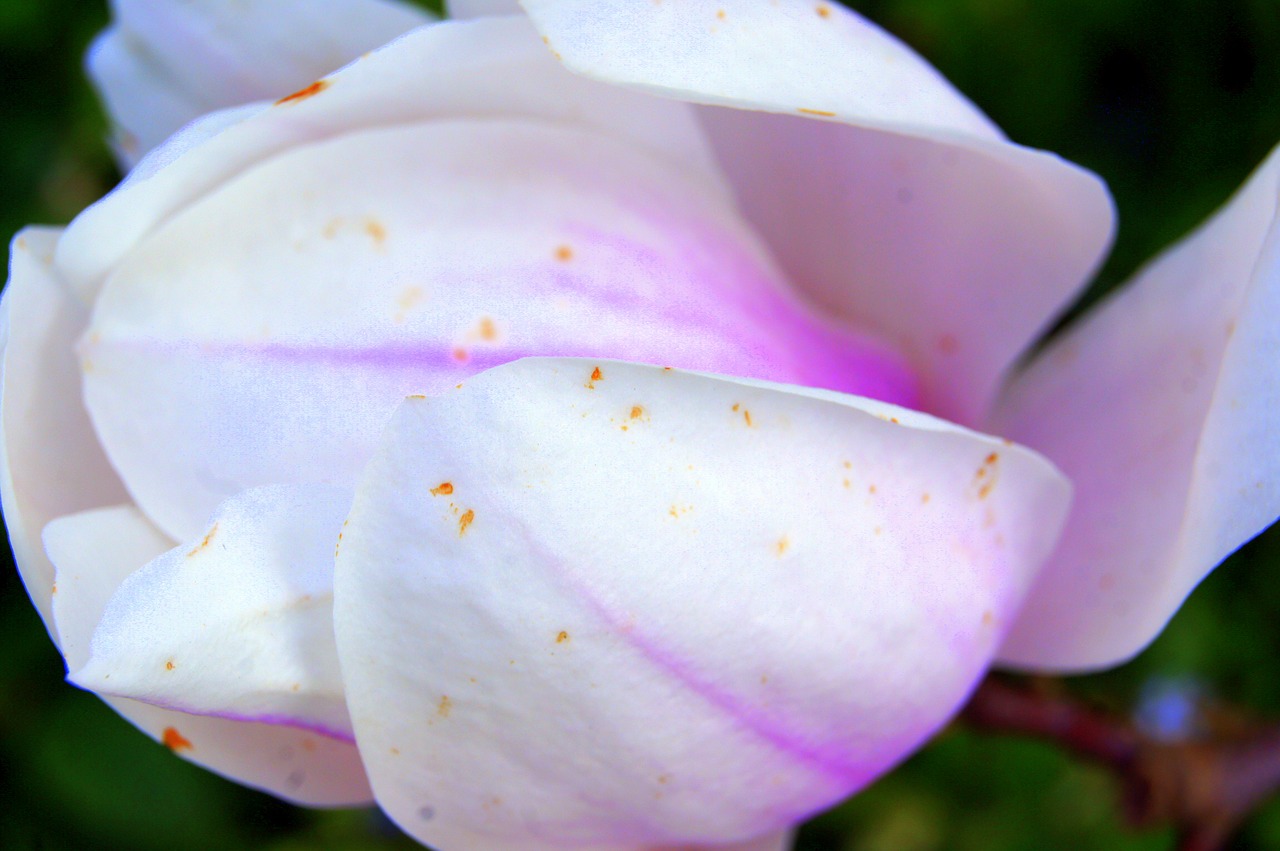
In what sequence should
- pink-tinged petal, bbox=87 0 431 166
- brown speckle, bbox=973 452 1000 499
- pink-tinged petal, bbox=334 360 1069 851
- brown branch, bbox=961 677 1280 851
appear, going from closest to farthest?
pink-tinged petal, bbox=334 360 1069 851 < brown speckle, bbox=973 452 1000 499 < pink-tinged petal, bbox=87 0 431 166 < brown branch, bbox=961 677 1280 851

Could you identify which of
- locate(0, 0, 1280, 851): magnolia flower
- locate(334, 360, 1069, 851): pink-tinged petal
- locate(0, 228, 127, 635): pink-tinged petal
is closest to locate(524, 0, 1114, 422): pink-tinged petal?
locate(0, 0, 1280, 851): magnolia flower

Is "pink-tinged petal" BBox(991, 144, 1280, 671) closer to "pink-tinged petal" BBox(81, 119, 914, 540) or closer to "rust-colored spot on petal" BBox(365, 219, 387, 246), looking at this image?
"pink-tinged petal" BBox(81, 119, 914, 540)

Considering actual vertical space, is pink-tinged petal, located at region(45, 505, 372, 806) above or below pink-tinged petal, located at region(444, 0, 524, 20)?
below

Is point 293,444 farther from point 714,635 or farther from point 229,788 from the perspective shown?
point 229,788

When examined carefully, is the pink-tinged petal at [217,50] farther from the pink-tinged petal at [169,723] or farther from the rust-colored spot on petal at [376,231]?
the pink-tinged petal at [169,723]

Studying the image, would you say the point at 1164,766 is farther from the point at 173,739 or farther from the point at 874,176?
the point at 173,739

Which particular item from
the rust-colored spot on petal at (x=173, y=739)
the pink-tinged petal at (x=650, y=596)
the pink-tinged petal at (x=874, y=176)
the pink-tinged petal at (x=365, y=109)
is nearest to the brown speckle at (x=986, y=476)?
the pink-tinged petal at (x=650, y=596)
